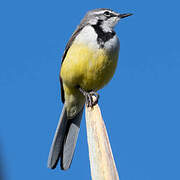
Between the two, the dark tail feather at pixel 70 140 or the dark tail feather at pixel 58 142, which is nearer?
the dark tail feather at pixel 58 142

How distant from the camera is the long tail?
538 cm

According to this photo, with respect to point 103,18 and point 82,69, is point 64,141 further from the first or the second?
point 103,18

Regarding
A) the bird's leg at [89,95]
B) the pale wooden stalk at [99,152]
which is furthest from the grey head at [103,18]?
the pale wooden stalk at [99,152]

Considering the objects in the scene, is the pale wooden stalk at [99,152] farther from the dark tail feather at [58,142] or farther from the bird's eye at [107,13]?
the bird's eye at [107,13]

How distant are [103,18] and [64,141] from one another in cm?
211

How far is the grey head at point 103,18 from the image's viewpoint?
19.6 feet

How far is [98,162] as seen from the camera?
279 centimetres

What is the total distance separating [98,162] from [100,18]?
3.73 m

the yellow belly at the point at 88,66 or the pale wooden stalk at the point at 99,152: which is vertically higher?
the yellow belly at the point at 88,66

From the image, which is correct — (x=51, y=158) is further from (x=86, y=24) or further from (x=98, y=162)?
(x=98, y=162)

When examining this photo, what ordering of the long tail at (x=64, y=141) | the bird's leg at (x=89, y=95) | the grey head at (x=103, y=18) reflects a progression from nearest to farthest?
the bird's leg at (x=89, y=95) < the long tail at (x=64, y=141) < the grey head at (x=103, y=18)

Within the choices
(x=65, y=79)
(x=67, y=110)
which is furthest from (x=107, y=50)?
(x=67, y=110)

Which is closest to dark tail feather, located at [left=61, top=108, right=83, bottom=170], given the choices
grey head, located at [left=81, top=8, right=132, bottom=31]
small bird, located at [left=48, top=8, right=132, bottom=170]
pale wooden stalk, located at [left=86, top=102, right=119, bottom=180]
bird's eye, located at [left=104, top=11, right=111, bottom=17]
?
small bird, located at [left=48, top=8, right=132, bottom=170]

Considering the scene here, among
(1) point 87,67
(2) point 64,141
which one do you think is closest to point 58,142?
(2) point 64,141
